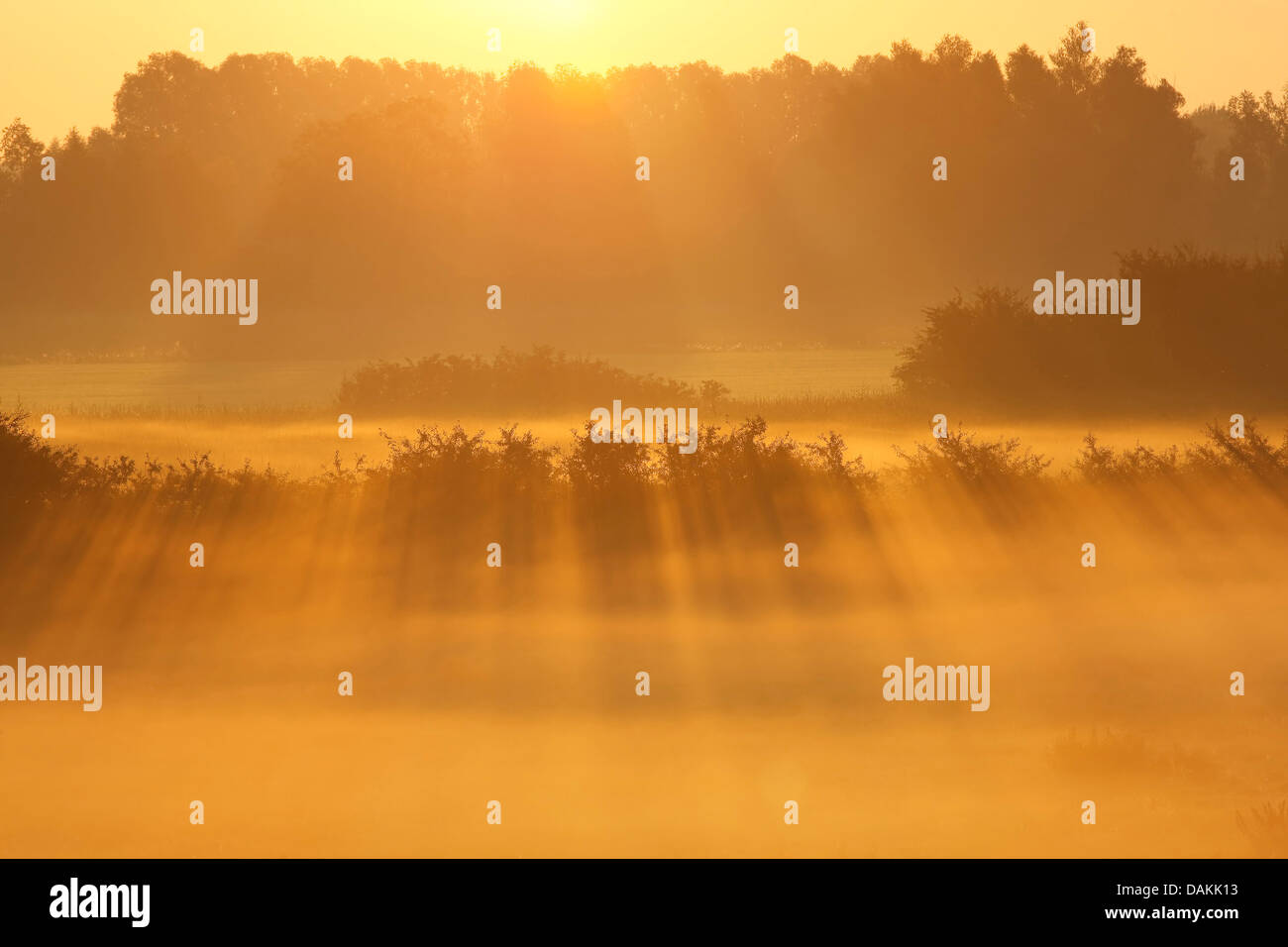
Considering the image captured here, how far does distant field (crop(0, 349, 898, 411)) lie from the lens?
40.5m

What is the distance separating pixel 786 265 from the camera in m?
66.6

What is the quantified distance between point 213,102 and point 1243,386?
5879 centimetres

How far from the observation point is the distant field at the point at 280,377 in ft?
133

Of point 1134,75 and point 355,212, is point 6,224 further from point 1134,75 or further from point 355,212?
point 1134,75

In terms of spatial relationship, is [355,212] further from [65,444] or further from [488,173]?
[65,444]

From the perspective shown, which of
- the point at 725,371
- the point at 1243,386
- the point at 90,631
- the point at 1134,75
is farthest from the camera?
the point at 1134,75

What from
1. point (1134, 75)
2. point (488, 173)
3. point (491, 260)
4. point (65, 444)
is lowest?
point (65, 444)

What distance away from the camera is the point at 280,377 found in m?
47.6

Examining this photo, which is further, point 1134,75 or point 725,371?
point 1134,75

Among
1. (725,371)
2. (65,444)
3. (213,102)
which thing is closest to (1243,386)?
(725,371)

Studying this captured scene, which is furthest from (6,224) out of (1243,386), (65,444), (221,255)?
(1243,386)

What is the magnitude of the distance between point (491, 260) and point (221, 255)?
34.2ft

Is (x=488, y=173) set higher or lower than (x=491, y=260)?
higher

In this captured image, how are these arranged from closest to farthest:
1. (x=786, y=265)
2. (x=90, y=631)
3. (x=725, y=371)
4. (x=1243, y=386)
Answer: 1. (x=90, y=631)
2. (x=1243, y=386)
3. (x=725, y=371)
4. (x=786, y=265)
